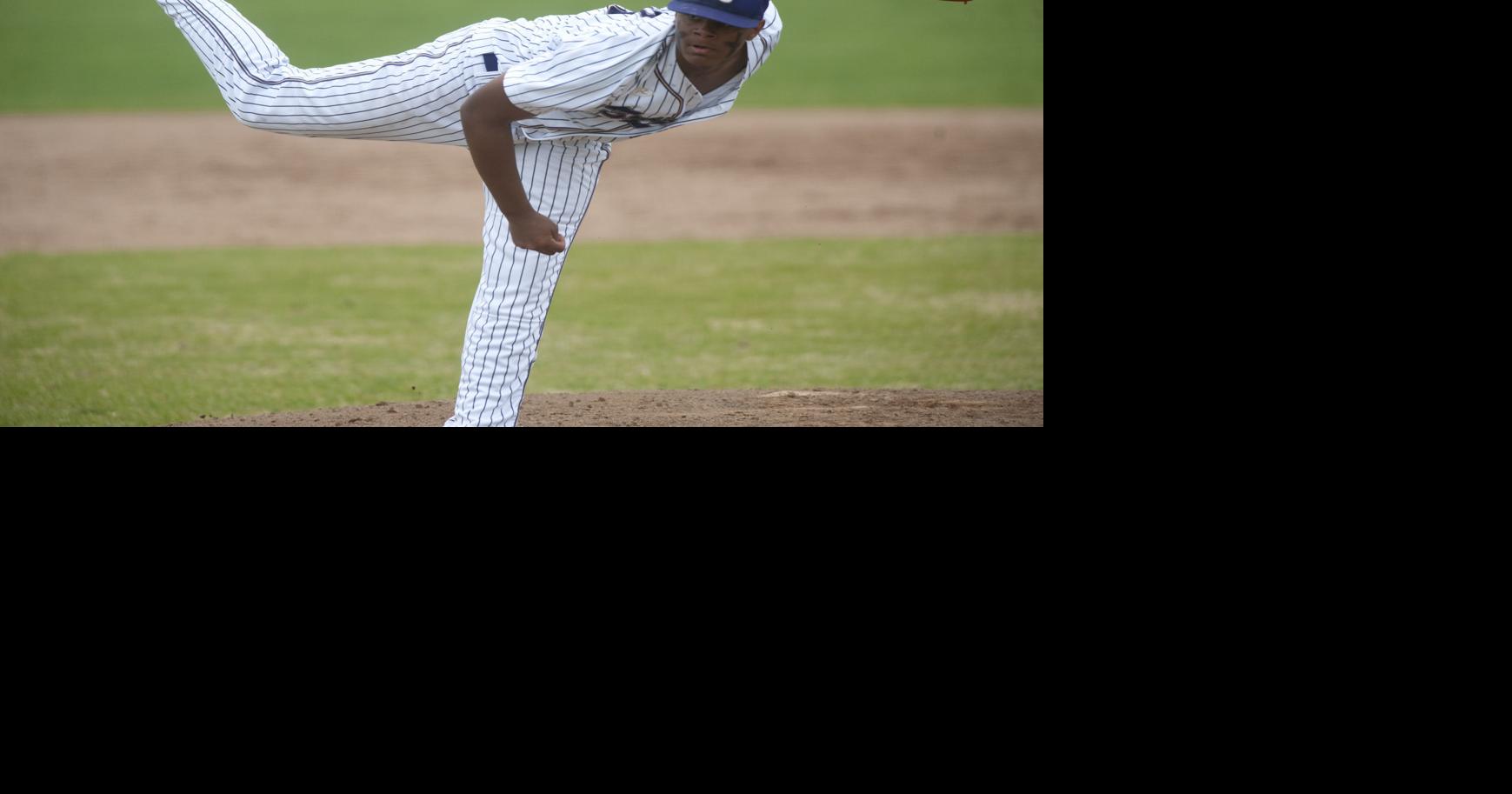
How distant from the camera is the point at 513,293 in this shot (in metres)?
3.58

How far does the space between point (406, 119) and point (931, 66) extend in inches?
577

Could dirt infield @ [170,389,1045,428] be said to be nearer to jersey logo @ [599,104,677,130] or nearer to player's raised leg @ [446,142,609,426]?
player's raised leg @ [446,142,609,426]

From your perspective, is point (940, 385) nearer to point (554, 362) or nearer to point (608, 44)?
point (554, 362)

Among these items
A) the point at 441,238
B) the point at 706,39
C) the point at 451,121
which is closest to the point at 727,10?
the point at 706,39

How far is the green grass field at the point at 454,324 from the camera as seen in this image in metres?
6.07

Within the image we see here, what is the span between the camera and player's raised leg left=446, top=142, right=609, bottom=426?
3533mm

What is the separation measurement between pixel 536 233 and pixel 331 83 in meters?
0.61

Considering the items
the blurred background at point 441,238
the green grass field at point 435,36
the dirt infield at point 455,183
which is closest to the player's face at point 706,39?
the blurred background at point 441,238

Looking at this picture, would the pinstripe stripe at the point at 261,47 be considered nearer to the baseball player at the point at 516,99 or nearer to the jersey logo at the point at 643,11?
the baseball player at the point at 516,99

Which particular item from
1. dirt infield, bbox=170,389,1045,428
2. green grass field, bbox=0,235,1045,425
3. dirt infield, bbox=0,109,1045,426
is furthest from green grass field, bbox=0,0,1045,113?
dirt infield, bbox=170,389,1045,428

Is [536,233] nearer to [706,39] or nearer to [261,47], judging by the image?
[706,39]

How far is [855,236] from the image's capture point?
10.1m

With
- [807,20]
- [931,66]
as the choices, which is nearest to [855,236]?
[931,66]

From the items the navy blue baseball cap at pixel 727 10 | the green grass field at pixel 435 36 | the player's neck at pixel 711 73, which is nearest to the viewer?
the navy blue baseball cap at pixel 727 10
